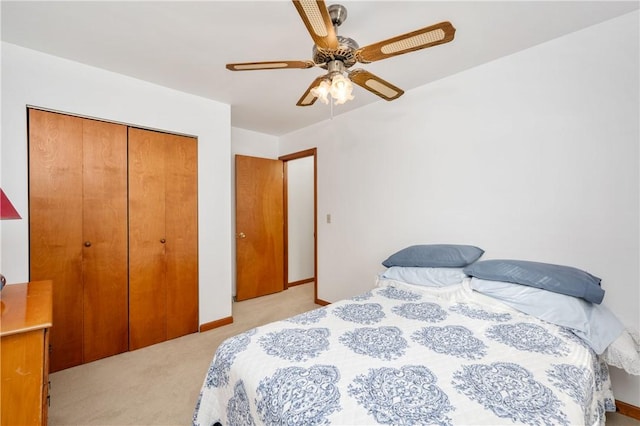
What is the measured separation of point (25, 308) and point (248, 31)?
6.47 ft

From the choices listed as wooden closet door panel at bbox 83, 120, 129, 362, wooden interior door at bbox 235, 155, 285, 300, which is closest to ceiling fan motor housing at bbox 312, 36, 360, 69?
wooden closet door panel at bbox 83, 120, 129, 362

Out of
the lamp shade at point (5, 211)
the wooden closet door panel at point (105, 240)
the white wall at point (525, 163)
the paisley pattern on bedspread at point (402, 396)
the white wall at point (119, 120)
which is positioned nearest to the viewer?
the paisley pattern on bedspread at point (402, 396)

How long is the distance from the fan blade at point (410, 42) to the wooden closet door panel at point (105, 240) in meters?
2.29

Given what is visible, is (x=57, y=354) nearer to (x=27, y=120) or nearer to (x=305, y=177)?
(x=27, y=120)

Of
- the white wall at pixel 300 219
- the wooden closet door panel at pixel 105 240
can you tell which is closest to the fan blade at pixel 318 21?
the wooden closet door panel at pixel 105 240

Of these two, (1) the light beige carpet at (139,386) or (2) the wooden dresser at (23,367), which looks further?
(1) the light beige carpet at (139,386)

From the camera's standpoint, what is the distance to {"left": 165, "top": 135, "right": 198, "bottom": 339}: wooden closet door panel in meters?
2.71

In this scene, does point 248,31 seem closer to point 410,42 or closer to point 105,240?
point 410,42

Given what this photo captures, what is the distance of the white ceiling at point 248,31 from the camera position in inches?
62.7

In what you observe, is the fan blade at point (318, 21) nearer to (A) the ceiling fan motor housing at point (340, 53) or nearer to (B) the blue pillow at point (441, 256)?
(A) the ceiling fan motor housing at point (340, 53)

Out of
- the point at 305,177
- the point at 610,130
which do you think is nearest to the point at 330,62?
the point at 610,130

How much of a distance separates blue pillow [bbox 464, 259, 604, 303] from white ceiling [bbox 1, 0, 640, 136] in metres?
1.57

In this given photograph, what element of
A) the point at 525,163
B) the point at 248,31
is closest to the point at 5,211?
the point at 248,31

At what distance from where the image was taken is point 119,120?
240 centimetres
